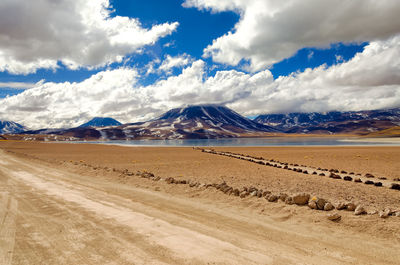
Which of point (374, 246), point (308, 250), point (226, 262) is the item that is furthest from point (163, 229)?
point (374, 246)

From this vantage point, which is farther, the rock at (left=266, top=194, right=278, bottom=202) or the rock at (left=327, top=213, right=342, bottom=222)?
the rock at (left=266, top=194, right=278, bottom=202)

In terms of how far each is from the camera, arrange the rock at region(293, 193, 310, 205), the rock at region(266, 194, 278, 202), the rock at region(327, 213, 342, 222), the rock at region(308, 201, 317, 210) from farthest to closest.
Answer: the rock at region(266, 194, 278, 202)
the rock at region(293, 193, 310, 205)
the rock at region(308, 201, 317, 210)
the rock at region(327, 213, 342, 222)

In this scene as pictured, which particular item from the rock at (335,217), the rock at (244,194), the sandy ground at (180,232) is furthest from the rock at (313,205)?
the rock at (244,194)

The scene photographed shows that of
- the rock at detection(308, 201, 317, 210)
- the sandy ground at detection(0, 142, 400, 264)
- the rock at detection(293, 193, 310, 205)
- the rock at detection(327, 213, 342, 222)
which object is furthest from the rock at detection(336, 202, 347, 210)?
the rock at detection(293, 193, 310, 205)

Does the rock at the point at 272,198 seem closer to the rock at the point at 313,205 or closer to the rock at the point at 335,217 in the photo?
the rock at the point at 313,205

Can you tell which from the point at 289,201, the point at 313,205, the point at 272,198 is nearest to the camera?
the point at 313,205

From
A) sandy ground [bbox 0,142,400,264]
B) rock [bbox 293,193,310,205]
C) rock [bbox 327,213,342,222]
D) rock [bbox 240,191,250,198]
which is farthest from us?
rock [bbox 240,191,250,198]

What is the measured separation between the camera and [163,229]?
25.6ft

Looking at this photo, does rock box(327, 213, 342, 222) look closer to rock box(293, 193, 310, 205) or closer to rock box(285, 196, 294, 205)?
rock box(293, 193, 310, 205)

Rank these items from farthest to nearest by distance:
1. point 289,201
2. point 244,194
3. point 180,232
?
point 244,194 < point 289,201 < point 180,232

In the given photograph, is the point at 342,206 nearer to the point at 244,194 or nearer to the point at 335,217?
the point at 335,217

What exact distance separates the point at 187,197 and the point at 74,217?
5.66 m

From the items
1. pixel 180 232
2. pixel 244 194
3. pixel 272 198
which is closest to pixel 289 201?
pixel 272 198

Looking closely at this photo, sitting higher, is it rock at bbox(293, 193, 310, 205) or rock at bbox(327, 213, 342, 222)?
rock at bbox(293, 193, 310, 205)
